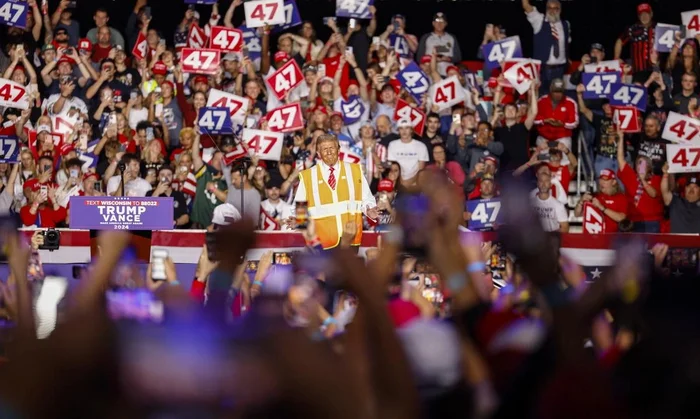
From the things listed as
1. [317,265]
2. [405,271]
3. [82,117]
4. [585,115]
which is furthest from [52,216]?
[317,265]

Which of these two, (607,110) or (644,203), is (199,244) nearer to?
(644,203)

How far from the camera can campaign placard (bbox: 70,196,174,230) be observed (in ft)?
35.9

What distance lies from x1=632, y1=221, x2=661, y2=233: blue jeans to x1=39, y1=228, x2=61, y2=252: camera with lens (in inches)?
254

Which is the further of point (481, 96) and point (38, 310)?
point (481, 96)

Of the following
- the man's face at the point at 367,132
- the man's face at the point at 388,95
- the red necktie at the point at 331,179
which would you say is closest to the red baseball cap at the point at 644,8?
the man's face at the point at 388,95

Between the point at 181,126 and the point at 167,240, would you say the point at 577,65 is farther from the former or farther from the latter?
the point at 167,240

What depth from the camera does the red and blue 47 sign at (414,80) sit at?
14.9 metres

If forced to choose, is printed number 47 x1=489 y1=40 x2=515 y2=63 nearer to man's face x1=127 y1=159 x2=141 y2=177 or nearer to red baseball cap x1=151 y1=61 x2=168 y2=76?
red baseball cap x1=151 y1=61 x2=168 y2=76

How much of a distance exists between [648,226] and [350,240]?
631 centimetres

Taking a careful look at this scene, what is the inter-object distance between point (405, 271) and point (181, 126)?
426 inches

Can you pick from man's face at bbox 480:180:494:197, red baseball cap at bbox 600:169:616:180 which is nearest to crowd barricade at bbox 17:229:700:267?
man's face at bbox 480:180:494:197

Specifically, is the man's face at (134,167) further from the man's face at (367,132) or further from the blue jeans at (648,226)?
the blue jeans at (648,226)

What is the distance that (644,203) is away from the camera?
1373 centimetres

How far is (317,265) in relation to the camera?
3115 mm
